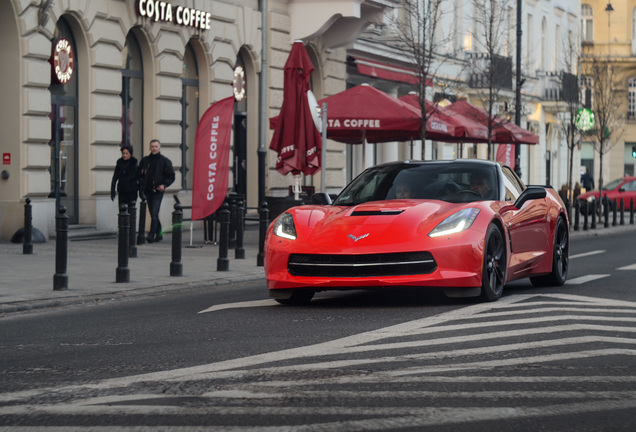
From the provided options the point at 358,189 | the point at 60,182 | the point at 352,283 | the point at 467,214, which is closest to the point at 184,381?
the point at 352,283

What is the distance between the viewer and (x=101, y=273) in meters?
15.5

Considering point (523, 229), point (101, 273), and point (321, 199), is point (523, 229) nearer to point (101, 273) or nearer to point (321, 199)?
point (321, 199)

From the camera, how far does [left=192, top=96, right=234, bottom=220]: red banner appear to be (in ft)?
67.3

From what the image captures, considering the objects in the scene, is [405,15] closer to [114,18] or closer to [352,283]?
[114,18]

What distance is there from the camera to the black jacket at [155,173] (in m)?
22.0

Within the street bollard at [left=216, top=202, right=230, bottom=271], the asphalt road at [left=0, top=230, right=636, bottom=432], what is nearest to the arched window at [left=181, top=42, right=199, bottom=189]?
the street bollard at [left=216, top=202, right=230, bottom=271]

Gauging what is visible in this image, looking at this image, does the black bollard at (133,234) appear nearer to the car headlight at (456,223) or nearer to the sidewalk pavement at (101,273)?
the sidewalk pavement at (101,273)

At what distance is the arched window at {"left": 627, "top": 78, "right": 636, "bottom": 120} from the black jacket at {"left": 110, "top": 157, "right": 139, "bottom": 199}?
207ft

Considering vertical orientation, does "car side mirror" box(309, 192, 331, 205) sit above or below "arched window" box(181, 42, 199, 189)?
below

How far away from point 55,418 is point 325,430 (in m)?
1.24

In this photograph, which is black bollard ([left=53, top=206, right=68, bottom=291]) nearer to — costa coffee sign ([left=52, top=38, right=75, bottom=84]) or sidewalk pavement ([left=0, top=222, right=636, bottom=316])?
sidewalk pavement ([left=0, top=222, right=636, bottom=316])

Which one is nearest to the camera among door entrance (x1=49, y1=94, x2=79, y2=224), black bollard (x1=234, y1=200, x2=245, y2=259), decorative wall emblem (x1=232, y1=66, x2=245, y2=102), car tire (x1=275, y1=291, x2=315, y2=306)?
car tire (x1=275, y1=291, x2=315, y2=306)

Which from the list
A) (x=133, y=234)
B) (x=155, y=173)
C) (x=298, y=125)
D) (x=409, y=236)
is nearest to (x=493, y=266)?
(x=409, y=236)

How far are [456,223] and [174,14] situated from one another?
1586 cm
